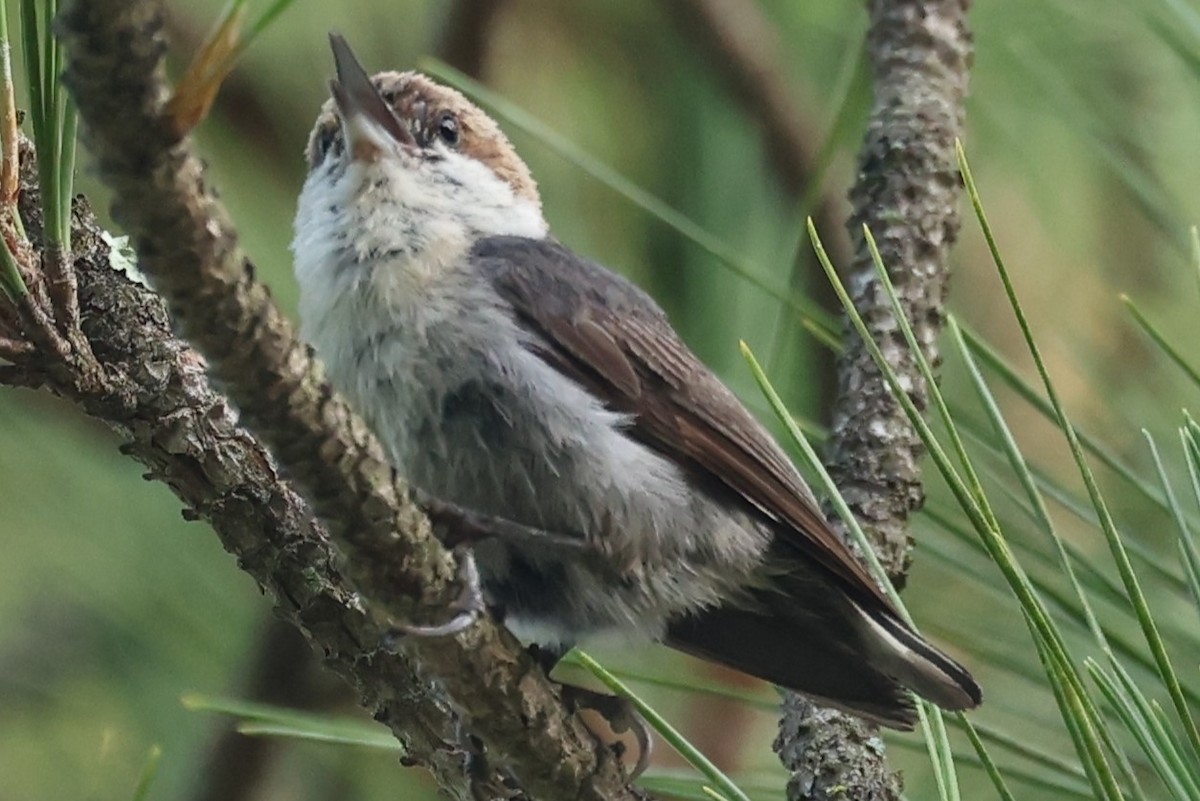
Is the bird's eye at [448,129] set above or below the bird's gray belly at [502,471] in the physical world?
above

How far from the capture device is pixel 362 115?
6.87 feet

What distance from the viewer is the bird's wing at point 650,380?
6.57 ft

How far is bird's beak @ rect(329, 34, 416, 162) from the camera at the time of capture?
201cm

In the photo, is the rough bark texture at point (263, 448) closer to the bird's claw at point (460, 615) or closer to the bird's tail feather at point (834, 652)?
the bird's claw at point (460, 615)

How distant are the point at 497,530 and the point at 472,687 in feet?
0.84

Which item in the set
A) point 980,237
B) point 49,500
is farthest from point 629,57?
point 49,500

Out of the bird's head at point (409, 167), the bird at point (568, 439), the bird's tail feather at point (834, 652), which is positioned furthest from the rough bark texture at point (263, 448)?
the bird's head at point (409, 167)

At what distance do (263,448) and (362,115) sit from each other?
86 cm

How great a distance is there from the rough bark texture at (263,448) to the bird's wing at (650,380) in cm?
56

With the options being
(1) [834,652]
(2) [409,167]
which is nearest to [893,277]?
(1) [834,652]

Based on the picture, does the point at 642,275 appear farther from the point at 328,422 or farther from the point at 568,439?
the point at 328,422

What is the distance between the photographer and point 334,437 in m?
1.06

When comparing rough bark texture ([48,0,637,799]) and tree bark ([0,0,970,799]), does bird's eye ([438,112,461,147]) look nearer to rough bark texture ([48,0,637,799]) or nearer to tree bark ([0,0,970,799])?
tree bark ([0,0,970,799])

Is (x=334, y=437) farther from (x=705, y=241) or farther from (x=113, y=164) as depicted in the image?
(x=705, y=241)
